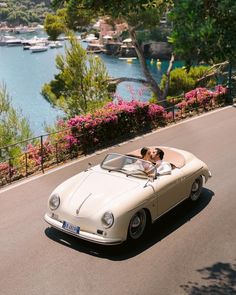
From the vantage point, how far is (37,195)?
10680mm

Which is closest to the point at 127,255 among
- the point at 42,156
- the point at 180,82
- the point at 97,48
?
the point at 42,156

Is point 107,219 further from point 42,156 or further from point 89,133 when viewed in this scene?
point 89,133

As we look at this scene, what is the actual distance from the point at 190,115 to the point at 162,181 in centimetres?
998

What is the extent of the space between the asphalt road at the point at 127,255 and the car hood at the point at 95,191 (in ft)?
2.47

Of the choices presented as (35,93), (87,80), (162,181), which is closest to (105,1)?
(162,181)

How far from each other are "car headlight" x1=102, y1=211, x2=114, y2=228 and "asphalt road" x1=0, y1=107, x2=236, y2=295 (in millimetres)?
613

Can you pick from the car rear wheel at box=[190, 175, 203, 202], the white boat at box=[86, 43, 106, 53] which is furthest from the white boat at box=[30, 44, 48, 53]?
the car rear wheel at box=[190, 175, 203, 202]

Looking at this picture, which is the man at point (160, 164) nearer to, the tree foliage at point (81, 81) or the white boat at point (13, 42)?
the tree foliage at point (81, 81)

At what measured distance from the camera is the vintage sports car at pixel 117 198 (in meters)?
7.79

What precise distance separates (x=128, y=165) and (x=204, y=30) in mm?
4050

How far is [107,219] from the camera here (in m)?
7.75

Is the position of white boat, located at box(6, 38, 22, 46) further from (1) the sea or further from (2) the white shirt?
(2) the white shirt

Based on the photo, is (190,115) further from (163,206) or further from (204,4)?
(204,4)

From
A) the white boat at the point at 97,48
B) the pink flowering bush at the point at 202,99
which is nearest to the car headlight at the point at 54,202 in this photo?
the pink flowering bush at the point at 202,99
